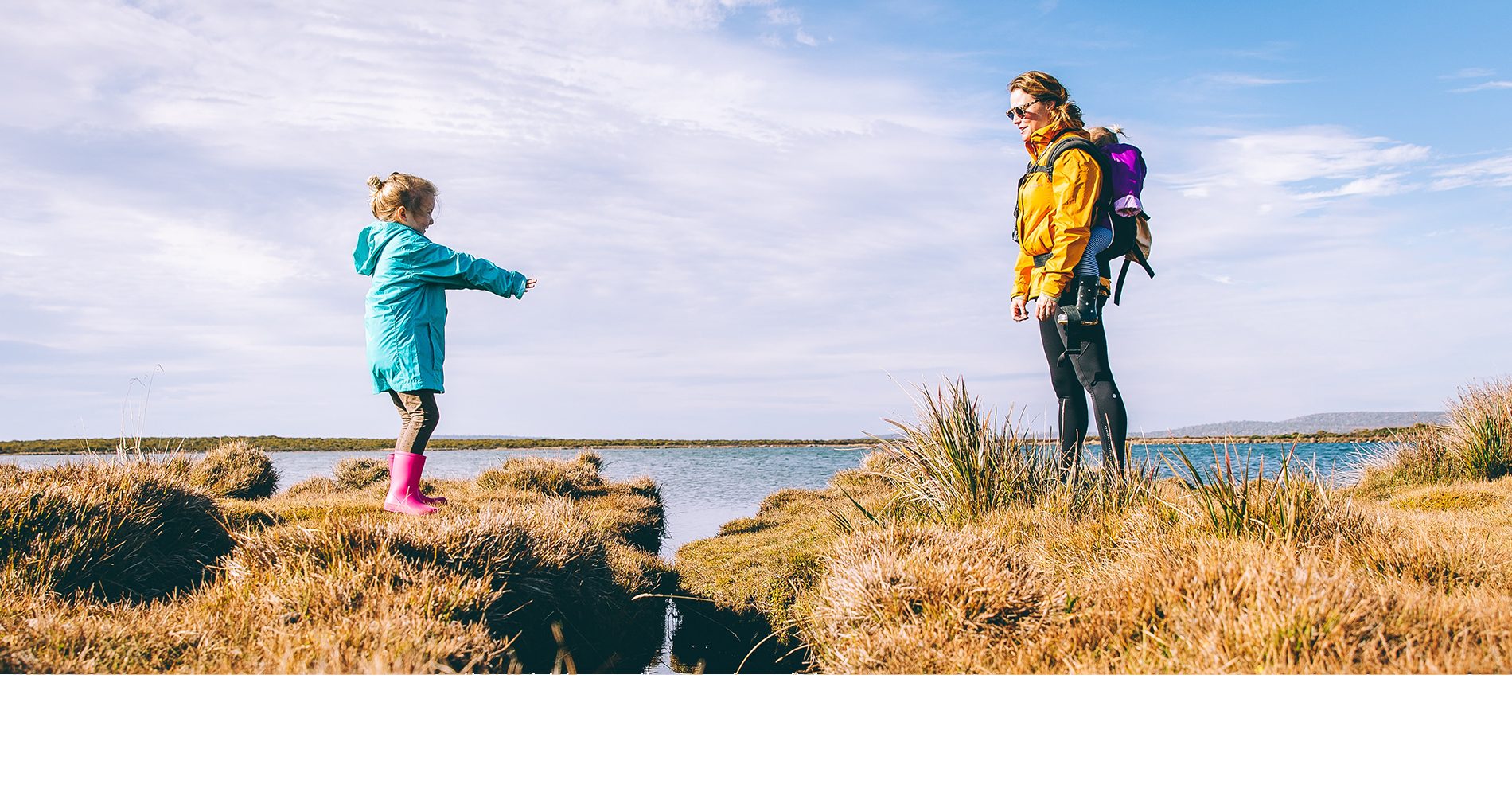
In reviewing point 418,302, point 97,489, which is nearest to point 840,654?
point 418,302

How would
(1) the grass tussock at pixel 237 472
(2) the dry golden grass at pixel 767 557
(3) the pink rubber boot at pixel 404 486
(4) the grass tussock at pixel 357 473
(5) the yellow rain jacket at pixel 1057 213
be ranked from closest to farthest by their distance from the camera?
(5) the yellow rain jacket at pixel 1057 213, (3) the pink rubber boot at pixel 404 486, (2) the dry golden grass at pixel 767 557, (1) the grass tussock at pixel 237 472, (4) the grass tussock at pixel 357 473

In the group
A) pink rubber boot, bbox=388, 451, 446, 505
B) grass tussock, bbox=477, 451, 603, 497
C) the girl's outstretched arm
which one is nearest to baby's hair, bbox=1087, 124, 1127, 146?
the girl's outstretched arm

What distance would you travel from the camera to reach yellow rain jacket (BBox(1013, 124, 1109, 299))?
4043 millimetres

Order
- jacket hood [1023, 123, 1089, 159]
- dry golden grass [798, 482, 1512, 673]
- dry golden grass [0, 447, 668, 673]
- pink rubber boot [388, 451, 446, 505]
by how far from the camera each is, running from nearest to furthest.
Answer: dry golden grass [798, 482, 1512, 673] → dry golden grass [0, 447, 668, 673] → jacket hood [1023, 123, 1089, 159] → pink rubber boot [388, 451, 446, 505]

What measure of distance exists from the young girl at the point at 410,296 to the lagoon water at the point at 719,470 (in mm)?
2069

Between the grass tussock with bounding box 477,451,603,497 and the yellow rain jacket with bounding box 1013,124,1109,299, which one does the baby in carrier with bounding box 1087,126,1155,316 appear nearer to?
the yellow rain jacket with bounding box 1013,124,1109,299

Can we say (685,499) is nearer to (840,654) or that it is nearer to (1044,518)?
(1044,518)

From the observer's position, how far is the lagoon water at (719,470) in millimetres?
3697

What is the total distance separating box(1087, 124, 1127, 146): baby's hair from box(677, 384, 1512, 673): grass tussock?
205 centimetres

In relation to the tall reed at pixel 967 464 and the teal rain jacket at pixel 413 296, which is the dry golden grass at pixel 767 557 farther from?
the teal rain jacket at pixel 413 296

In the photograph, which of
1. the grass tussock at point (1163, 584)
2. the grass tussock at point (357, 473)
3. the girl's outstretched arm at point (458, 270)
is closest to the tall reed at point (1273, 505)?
the grass tussock at point (1163, 584)

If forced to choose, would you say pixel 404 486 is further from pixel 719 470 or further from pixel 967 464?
pixel 719 470

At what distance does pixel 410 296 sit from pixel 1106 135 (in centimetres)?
440

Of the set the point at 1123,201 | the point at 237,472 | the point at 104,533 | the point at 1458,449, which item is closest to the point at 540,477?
the point at 237,472
